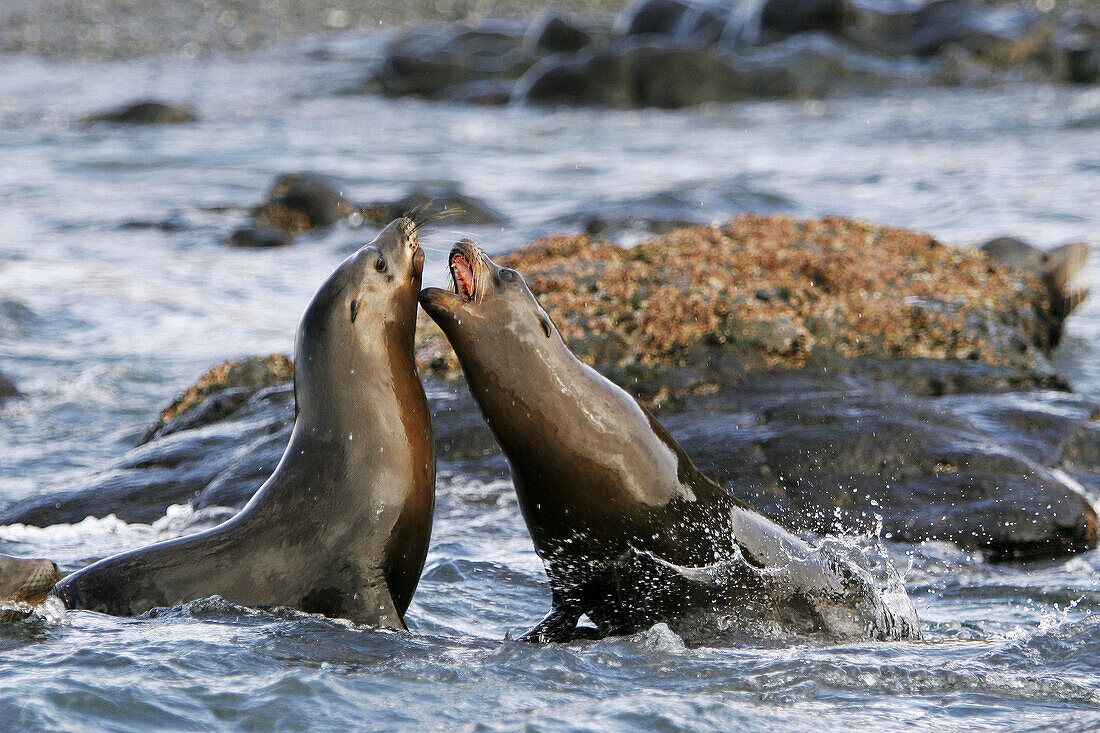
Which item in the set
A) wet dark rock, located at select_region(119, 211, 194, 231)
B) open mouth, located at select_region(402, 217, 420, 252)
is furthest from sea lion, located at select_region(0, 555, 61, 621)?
wet dark rock, located at select_region(119, 211, 194, 231)

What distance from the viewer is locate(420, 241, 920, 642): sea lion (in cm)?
514

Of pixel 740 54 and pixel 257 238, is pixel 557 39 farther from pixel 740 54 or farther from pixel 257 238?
pixel 257 238

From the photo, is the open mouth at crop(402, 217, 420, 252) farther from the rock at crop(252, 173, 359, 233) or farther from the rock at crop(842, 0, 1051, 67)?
the rock at crop(842, 0, 1051, 67)

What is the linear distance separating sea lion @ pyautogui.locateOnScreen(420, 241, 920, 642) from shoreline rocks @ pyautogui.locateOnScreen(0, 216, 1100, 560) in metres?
1.65

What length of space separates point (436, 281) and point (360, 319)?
25.4 ft

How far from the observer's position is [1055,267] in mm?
11852

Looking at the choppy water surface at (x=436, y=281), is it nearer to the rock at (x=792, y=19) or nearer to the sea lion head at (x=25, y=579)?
the sea lion head at (x=25, y=579)

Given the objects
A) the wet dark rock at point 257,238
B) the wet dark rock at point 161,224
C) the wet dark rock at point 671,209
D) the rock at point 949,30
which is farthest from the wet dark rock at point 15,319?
the rock at point 949,30

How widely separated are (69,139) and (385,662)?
2172 centimetres

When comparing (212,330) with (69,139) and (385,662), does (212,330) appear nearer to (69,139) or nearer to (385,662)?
(385,662)

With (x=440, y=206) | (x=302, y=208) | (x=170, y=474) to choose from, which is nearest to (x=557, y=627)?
(x=170, y=474)

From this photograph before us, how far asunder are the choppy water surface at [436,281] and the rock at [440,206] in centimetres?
41

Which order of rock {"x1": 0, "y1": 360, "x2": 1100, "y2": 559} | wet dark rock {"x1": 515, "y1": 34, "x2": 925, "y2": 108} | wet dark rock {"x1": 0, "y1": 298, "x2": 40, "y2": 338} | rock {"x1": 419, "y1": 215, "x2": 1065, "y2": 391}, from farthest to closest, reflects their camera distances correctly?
wet dark rock {"x1": 515, "y1": 34, "x2": 925, "y2": 108} → wet dark rock {"x1": 0, "y1": 298, "x2": 40, "y2": 338} → rock {"x1": 419, "y1": 215, "x2": 1065, "y2": 391} → rock {"x1": 0, "y1": 360, "x2": 1100, "y2": 559}

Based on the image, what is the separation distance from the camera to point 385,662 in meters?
4.80
